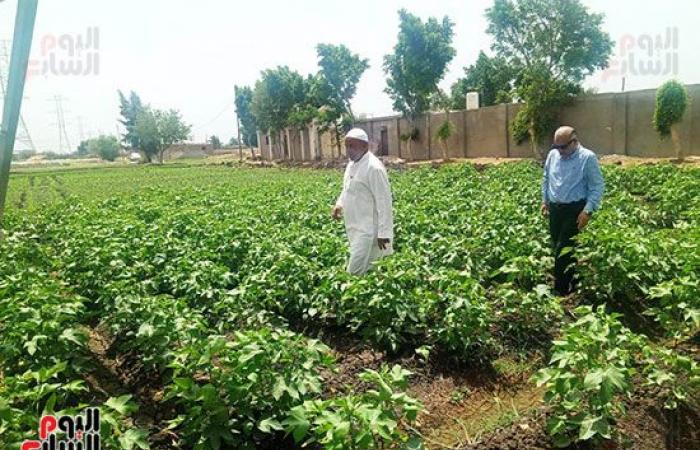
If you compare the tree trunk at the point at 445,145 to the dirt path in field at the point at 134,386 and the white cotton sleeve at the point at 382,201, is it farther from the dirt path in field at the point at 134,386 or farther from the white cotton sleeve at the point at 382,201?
the dirt path in field at the point at 134,386

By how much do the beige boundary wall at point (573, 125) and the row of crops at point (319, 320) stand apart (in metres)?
15.1

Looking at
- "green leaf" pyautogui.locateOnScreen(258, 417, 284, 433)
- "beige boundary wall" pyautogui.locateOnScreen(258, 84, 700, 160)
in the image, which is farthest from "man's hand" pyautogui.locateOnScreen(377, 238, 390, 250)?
"beige boundary wall" pyautogui.locateOnScreen(258, 84, 700, 160)

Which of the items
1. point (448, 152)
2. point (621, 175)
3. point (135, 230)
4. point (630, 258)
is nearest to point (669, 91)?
point (621, 175)

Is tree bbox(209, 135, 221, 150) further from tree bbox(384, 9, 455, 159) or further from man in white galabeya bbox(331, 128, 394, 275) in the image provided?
man in white galabeya bbox(331, 128, 394, 275)

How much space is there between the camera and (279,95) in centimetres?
4656

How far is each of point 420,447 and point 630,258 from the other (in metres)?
3.53

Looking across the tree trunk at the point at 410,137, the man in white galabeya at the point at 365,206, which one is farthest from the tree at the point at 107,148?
the man in white galabeya at the point at 365,206

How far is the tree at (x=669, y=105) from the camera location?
19406mm

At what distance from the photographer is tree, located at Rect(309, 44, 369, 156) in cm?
3931

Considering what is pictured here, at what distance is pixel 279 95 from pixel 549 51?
84.5 feet

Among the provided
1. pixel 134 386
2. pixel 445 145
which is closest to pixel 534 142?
pixel 445 145

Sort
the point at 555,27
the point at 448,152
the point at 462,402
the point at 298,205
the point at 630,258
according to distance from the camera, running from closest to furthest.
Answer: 1. the point at 462,402
2. the point at 630,258
3. the point at 298,205
4. the point at 555,27
5. the point at 448,152

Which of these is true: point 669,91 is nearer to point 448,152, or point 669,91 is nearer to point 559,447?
point 448,152

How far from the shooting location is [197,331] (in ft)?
12.2
